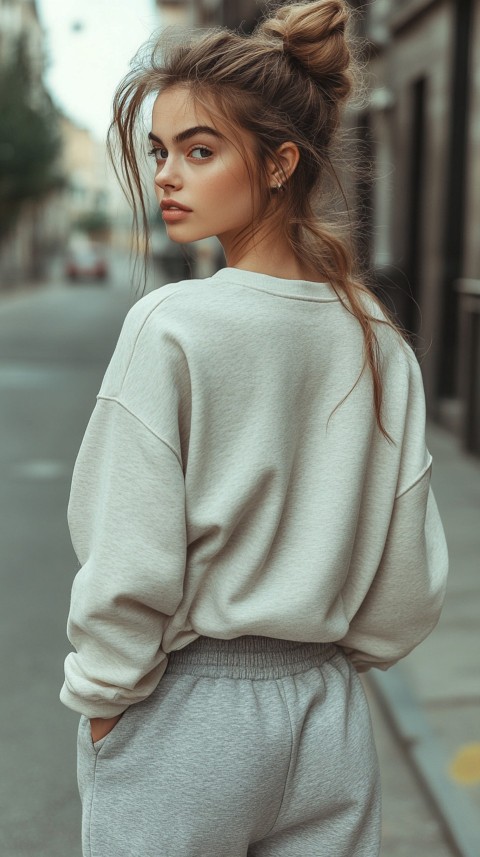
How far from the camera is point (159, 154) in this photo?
1.50 metres

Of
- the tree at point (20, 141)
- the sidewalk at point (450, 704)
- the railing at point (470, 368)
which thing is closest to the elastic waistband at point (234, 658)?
the sidewalk at point (450, 704)

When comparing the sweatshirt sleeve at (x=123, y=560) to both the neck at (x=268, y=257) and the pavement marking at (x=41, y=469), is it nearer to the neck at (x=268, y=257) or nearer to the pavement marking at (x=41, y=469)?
the neck at (x=268, y=257)

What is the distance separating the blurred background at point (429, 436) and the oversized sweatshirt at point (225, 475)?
0.28 meters

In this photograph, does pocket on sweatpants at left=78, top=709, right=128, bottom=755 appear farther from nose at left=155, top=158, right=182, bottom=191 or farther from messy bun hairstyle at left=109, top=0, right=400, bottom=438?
nose at left=155, top=158, right=182, bottom=191

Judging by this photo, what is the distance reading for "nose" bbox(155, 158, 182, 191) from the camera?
144 cm

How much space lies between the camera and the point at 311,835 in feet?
4.94

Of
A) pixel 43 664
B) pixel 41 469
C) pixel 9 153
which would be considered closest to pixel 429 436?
pixel 41 469

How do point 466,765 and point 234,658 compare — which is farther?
point 466,765

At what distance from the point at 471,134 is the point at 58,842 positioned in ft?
25.0

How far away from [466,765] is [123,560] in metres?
2.35

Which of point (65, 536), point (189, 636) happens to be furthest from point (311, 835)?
point (65, 536)

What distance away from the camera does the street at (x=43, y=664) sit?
315cm

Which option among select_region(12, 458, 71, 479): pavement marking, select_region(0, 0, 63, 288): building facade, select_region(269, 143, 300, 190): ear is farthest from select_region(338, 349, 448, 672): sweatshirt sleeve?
select_region(0, 0, 63, 288): building facade

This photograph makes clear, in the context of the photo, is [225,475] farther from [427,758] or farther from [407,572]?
[427,758]
